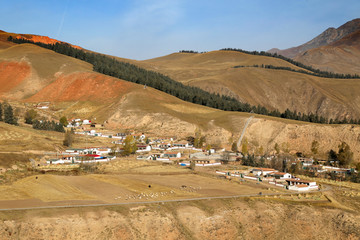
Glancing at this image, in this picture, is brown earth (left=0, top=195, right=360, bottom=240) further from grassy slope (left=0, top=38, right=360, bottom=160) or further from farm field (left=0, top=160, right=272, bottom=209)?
grassy slope (left=0, top=38, right=360, bottom=160)

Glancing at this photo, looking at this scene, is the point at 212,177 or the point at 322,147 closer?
the point at 212,177

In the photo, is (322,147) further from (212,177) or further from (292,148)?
(212,177)

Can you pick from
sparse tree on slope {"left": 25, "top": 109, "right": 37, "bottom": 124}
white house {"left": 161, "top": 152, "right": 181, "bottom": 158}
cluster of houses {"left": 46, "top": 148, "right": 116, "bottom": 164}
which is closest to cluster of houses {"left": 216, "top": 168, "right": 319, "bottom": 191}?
white house {"left": 161, "top": 152, "right": 181, "bottom": 158}

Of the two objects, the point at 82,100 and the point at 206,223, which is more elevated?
the point at 82,100

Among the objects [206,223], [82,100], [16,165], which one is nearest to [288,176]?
[206,223]

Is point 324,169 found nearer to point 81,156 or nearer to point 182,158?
point 182,158

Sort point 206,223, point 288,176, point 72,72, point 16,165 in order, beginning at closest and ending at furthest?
point 206,223, point 16,165, point 288,176, point 72,72
